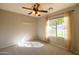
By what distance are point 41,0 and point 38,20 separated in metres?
0.28

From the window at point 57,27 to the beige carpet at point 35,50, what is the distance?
187 millimetres

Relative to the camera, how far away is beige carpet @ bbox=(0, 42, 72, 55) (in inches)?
50.4

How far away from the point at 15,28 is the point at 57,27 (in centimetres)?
59

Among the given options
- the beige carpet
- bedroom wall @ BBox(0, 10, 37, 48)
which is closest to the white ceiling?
bedroom wall @ BBox(0, 10, 37, 48)

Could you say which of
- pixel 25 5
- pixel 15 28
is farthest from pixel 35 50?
pixel 25 5

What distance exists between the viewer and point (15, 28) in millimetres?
1331

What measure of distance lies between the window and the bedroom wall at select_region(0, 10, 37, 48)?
0.23 metres

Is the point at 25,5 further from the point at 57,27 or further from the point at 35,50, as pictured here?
the point at 35,50

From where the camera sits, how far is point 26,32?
4.48 ft

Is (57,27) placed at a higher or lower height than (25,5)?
lower

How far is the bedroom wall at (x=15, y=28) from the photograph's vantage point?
1.28m
